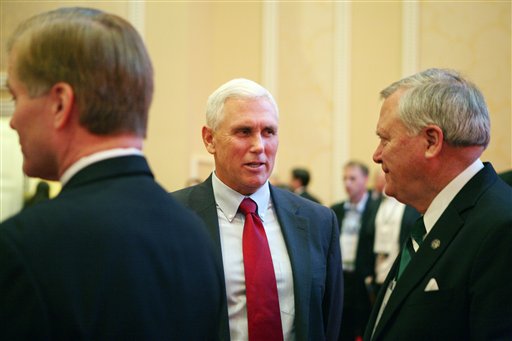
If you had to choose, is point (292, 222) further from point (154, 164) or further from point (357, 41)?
point (357, 41)

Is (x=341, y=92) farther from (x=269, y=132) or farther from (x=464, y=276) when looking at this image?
(x=464, y=276)

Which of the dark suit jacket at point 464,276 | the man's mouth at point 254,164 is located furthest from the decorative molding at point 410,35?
the dark suit jacket at point 464,276

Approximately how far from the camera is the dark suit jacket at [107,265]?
3.57 ft

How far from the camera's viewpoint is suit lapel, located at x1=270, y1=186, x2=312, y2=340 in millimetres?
2328

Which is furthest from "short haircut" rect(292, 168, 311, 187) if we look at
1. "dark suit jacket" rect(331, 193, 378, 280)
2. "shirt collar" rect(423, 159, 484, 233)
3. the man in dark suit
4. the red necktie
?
"shirt collar" rect(423, 159, 484, 233)

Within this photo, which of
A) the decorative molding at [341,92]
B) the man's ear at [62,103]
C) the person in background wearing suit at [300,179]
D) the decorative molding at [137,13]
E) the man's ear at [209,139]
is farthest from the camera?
the decorative molding at [341,92]

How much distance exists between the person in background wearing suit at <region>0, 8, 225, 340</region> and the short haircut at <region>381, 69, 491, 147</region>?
1049 mm

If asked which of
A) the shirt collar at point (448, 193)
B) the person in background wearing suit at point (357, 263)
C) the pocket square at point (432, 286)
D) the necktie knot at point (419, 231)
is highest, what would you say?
the shirt collar at point (448, 193)

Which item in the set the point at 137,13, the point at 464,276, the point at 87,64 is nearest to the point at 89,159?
the point at 87,64

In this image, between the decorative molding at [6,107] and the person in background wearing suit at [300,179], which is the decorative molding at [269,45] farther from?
the decorative molding at [6,107]

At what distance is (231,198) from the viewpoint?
248cm

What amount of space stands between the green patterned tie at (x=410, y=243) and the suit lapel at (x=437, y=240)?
154mm

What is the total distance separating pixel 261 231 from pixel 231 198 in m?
0.16

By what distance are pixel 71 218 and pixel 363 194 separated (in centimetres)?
584
